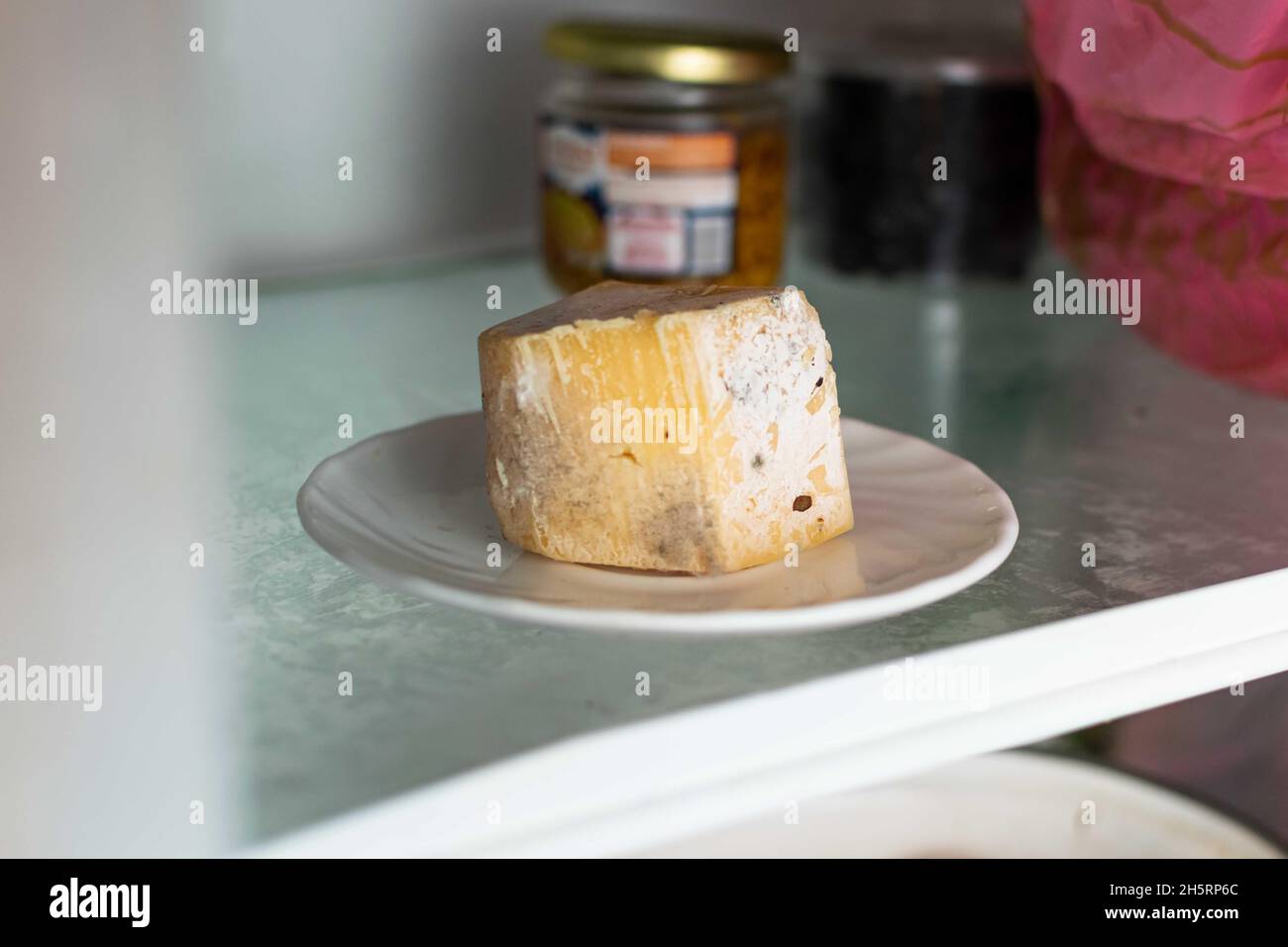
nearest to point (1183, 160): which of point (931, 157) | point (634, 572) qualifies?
point (931, 157)

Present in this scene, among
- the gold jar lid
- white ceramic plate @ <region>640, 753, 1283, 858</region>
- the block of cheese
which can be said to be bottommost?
white ceramic plate @ <region>640, 753, 1283, 858</region>

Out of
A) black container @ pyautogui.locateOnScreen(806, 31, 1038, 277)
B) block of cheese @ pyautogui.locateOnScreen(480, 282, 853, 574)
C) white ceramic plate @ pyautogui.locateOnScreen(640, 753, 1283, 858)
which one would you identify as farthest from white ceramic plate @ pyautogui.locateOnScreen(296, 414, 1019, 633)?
black container @ pyautogui.locateOnScreen(806, 31, 1038, 277)

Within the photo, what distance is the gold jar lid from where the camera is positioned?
2.47 feet

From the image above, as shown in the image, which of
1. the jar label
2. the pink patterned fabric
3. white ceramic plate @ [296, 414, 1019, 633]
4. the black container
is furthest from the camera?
the black container

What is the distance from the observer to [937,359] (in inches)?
31.4

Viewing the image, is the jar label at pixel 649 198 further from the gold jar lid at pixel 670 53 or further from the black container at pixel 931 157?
the black container at pixel 931 157

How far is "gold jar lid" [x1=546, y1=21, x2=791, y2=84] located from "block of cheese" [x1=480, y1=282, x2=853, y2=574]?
0.31 m

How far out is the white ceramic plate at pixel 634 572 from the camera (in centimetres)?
42

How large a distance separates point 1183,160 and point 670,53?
0.27 m

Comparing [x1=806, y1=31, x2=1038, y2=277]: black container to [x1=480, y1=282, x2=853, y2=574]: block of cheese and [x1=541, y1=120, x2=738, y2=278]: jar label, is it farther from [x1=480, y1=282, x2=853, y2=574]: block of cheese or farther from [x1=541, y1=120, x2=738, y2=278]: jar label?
[x1=480, y1=282, x2=853, y2=574]: block of cheese

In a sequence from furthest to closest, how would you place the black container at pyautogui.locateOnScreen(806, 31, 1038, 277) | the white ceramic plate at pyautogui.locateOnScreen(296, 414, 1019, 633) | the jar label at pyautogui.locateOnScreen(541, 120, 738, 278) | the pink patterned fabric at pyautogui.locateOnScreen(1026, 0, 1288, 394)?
the black container at pyautogui.locateOnScreen(806, 31, 1038, 277)
the jar label at pyautogui.locateOnScreen(541, 120, 738, 278)
the pink patterned fabric at pyautogui.locateOnScreen(1026, 0, 1288, 394)
the white ceramic plate at pyautogui.locateOnScreen(296, 414, 1019, 633)

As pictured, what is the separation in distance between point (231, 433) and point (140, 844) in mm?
303

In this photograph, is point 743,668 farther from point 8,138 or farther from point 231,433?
point 8,138

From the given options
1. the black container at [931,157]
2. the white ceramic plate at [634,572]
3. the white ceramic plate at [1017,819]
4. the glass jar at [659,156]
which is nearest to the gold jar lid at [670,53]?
the glass jar at [659,156]
